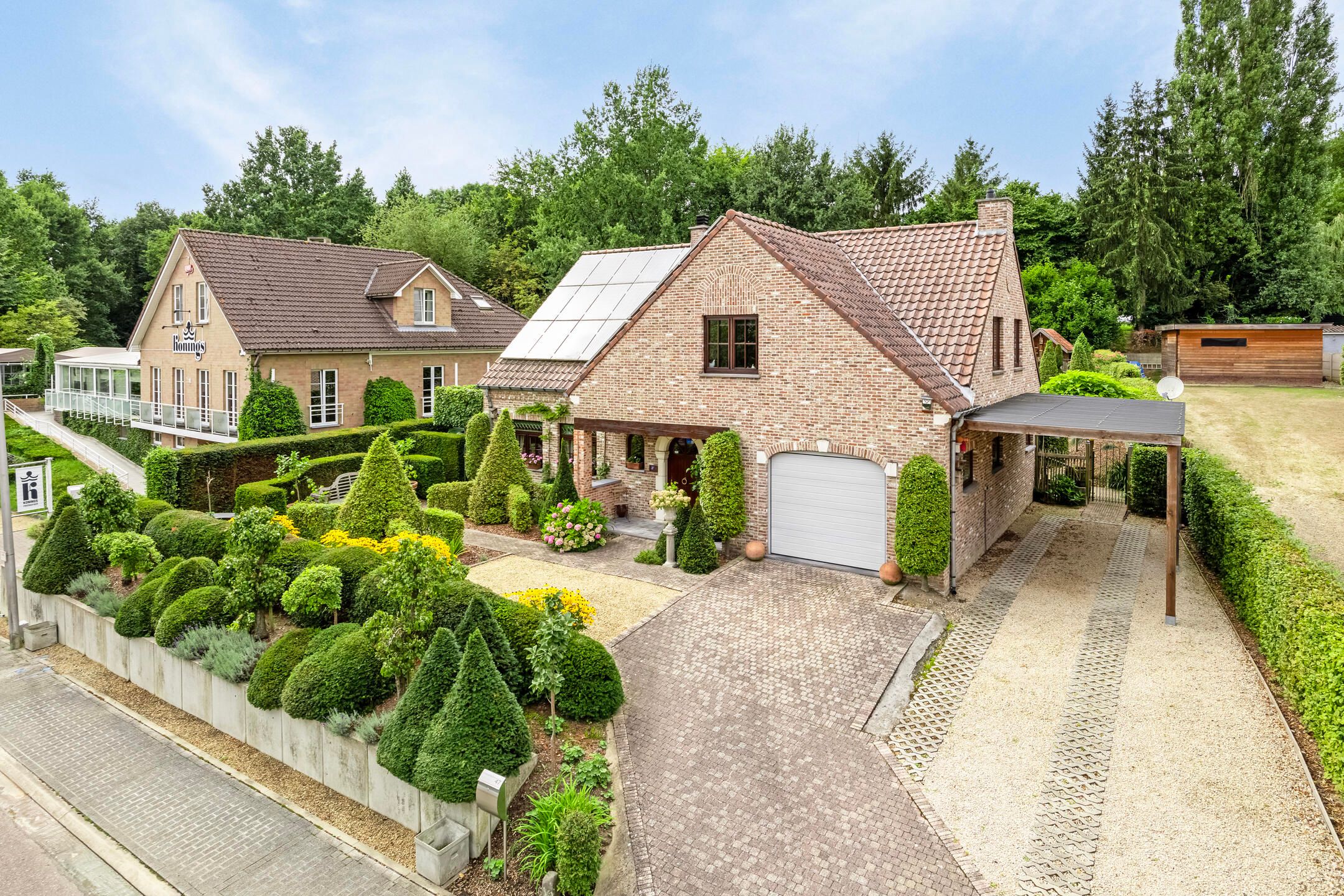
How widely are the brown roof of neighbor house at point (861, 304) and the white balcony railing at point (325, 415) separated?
1887 cm

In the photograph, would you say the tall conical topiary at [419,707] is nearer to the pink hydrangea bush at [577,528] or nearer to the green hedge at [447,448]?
the pink hydrangea bush at [577,528]

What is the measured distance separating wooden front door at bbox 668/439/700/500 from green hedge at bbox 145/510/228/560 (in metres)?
9.36

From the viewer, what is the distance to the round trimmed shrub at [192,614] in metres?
10.3

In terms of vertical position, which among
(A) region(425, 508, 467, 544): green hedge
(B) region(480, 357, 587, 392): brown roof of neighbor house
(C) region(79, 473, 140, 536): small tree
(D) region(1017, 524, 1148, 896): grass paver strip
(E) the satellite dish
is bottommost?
(D) region(1017, 524, 1148, 896): grass paver strip

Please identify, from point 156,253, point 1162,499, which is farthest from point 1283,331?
point 156,253

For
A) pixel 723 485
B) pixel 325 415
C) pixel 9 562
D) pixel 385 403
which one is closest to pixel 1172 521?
pixel 723 485

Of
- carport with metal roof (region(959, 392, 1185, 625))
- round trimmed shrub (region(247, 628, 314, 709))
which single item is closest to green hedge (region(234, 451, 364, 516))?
round trimmed shrub (region(247, 628, 314, 709))

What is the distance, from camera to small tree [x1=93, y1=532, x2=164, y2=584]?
12289 millimetres

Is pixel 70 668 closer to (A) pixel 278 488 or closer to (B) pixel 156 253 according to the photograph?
(A) pixel 278 488

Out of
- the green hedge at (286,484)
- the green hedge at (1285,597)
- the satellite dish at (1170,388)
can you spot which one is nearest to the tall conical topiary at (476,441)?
the green hedge at (286,484)

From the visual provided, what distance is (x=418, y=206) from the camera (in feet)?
153

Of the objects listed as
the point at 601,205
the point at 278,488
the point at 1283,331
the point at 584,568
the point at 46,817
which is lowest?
the point at 46,817

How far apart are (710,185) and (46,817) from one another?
37572mm

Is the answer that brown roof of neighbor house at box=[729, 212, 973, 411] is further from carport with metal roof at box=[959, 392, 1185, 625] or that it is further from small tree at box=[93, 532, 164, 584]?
small tree at box=[93, 532, 164, 584]
